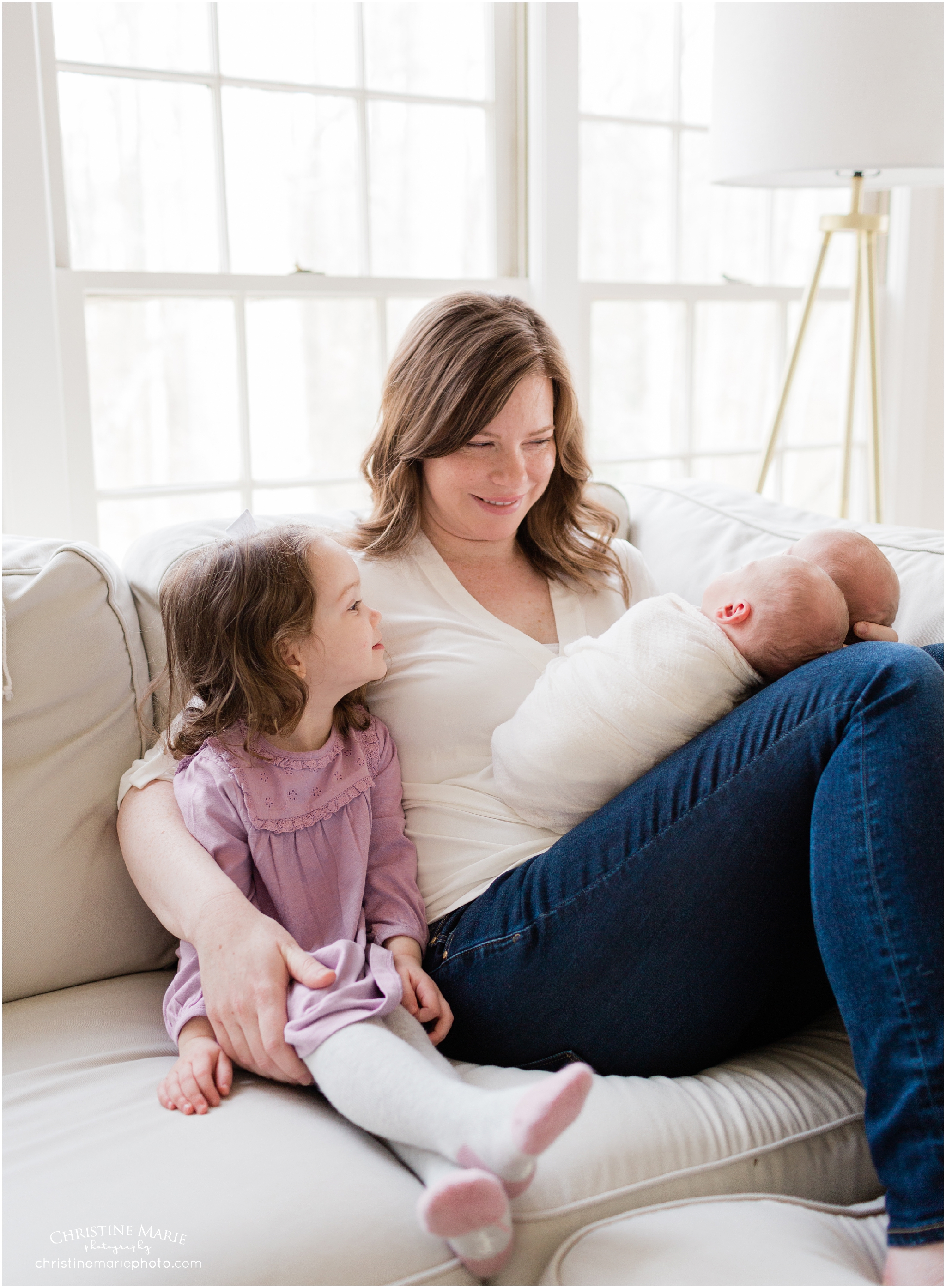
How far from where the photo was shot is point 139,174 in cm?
202

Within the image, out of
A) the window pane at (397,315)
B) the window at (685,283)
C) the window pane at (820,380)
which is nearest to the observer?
the window pane at (397,315)

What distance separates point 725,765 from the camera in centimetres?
104

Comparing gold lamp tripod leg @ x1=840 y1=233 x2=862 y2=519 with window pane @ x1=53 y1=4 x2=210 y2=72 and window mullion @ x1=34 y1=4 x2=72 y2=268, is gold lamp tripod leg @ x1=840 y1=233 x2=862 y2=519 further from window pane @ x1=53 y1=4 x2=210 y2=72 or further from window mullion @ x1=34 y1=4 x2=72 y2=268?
window mullion @ x1=34 y1=4 x2=72 y2=268

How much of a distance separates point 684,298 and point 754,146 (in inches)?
26.4

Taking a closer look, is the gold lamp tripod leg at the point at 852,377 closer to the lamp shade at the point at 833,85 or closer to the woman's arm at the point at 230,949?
the lamp shade at the point at 833,85

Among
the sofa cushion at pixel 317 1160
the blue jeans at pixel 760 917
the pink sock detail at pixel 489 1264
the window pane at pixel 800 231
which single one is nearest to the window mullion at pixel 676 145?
the window pane at pixel 800 231

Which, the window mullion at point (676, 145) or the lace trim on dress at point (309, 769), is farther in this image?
the window mullion at point (676, 145)

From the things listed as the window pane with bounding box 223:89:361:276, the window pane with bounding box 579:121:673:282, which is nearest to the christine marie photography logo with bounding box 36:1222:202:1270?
the window pane with bounding box 223:89:361:276

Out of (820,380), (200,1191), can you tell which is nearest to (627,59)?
(820,380)

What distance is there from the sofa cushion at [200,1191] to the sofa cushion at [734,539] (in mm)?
926

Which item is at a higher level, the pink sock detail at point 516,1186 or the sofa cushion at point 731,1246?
the pink sock detail at point 516,1186

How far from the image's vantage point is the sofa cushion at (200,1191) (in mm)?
865

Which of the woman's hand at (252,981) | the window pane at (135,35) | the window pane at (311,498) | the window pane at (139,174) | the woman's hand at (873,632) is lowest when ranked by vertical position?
the woman's hand at (252,981)

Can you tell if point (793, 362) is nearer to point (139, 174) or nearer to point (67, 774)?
point (139, 174)
